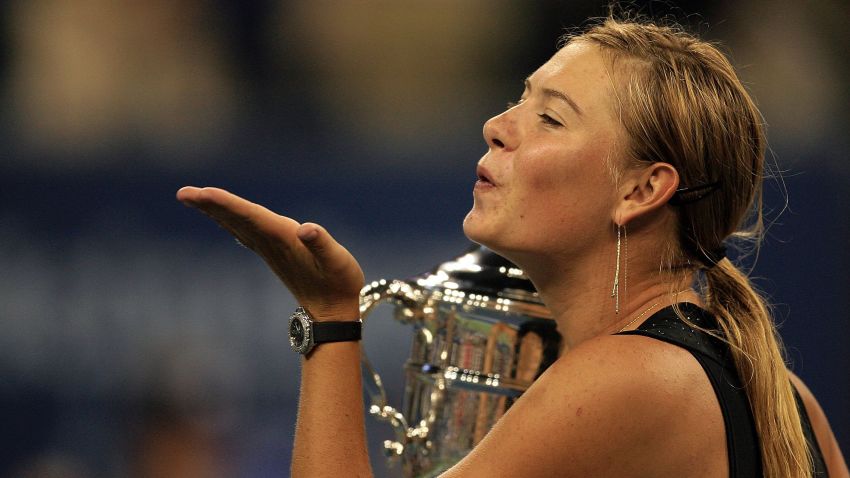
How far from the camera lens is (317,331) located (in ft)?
3.66

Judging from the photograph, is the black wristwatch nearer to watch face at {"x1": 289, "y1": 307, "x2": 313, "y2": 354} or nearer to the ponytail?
watch face at {"x1": 289, "y1": 307, "x2": 313, "y2": 354}

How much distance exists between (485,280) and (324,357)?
34 centimetres

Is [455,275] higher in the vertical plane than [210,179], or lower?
lower

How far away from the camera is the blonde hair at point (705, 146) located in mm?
1154

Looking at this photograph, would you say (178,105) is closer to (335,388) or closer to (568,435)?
(335,388)

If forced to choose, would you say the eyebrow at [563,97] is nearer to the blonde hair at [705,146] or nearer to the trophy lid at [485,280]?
the blonde hair at [705,146]

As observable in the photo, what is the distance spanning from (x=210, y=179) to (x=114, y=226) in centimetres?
30

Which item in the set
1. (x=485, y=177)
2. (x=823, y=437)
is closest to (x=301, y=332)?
(x=485, y=177)

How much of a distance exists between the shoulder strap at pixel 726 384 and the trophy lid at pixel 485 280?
0.29m

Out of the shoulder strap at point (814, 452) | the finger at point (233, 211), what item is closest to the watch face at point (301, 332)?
the finger at point (233, 211)

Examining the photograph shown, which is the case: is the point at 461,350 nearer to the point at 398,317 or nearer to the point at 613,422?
the point at 398,317

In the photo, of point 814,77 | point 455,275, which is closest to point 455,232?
point 814,77

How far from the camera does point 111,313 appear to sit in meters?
2.71

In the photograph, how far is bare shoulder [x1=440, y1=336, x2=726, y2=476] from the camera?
99 cm
